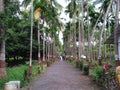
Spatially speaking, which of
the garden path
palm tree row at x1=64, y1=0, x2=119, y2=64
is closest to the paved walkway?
the garden path

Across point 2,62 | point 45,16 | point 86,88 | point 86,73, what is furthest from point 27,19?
point 86,88

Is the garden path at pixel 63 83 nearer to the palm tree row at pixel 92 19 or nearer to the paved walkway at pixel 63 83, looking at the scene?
the paved walkway at pixel 63 83

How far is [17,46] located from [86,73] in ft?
70.8

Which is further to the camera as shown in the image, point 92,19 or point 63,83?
point 92,19

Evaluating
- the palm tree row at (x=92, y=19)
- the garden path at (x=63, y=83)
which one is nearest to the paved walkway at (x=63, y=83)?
the garden path at (x=63, y=83)

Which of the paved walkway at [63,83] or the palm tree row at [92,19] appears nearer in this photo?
the paved walkway at [63,83]

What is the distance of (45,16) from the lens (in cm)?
5178

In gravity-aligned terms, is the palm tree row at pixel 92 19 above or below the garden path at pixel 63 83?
above

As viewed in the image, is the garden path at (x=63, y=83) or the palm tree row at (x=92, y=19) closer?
the garden path at (x=63, y=83)

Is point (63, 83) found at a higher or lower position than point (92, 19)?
lower

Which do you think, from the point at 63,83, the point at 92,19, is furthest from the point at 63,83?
the point at 92,19

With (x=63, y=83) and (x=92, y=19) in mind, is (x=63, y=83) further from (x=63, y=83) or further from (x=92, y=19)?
(x=92, y=19)

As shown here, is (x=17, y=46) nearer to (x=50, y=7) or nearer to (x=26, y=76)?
(x=50, y=7)

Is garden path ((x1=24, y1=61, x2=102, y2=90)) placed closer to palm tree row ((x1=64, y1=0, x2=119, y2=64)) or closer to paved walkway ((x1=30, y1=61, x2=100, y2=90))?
paved walkway ((x1=30, y1=61, x2=100, y2=90))
